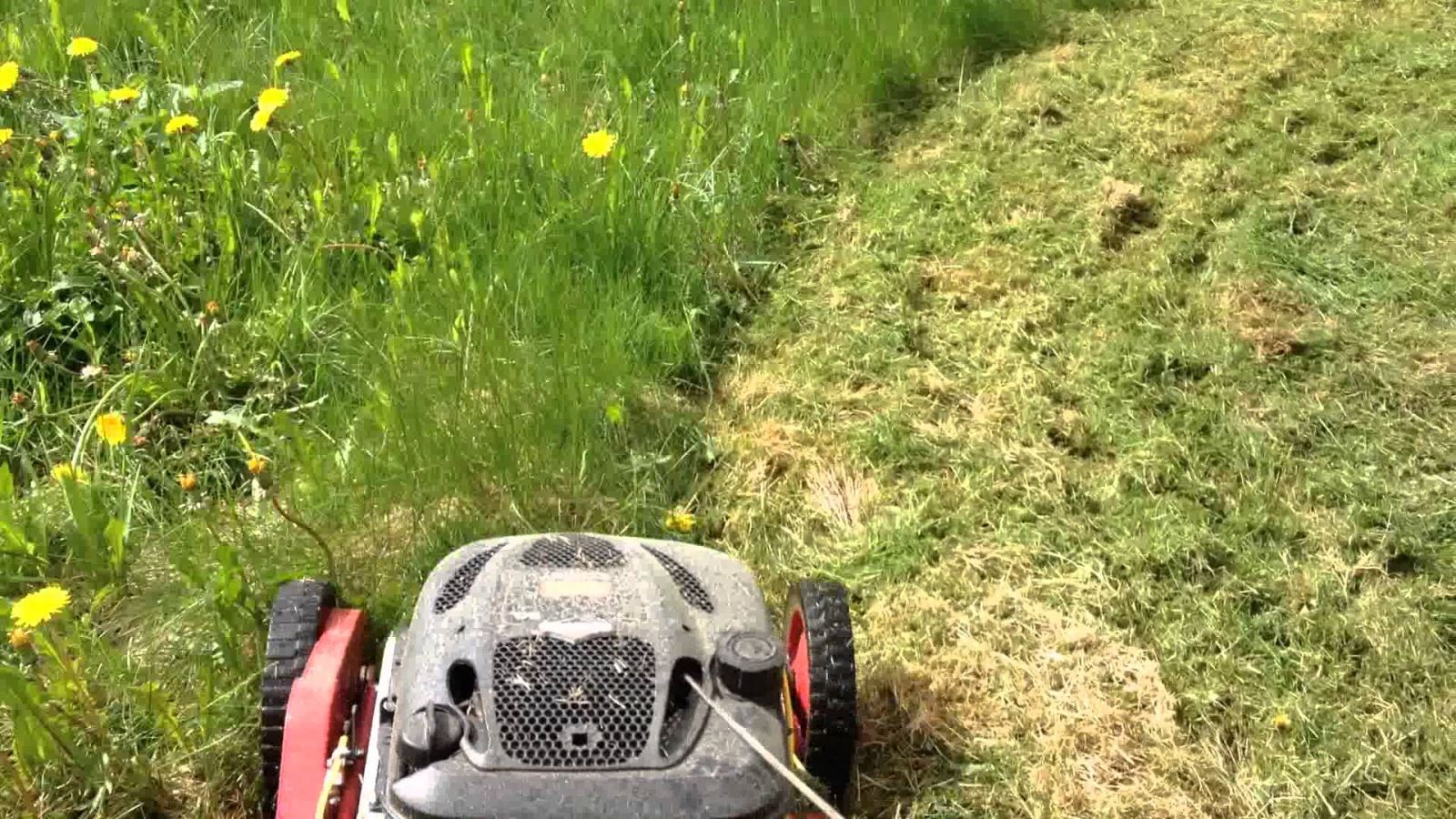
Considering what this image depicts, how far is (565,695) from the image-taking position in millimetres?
1431

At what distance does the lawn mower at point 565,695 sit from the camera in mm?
1376

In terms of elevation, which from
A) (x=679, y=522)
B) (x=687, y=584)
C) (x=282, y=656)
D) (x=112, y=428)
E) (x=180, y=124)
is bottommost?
(x=679, y=522)

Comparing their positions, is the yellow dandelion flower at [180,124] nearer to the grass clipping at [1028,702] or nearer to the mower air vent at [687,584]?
the mower air vent at [687,584]

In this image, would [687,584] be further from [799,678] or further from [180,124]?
[180,124]

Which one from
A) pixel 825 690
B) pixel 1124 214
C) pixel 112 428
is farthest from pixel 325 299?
pixel 1124 214

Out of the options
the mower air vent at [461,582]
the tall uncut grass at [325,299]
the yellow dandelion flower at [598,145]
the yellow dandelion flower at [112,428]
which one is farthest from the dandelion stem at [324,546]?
the yellow dandelion flower at [598,145]

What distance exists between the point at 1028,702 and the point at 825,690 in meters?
0.49

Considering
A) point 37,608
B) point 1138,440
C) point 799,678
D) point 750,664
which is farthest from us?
point 1138,440

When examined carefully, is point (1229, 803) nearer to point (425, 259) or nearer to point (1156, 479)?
point (1156, 479)

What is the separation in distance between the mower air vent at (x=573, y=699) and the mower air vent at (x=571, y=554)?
0.64 feet

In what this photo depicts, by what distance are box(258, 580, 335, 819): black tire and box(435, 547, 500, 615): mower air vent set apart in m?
0.29

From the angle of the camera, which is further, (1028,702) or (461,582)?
(1028,702)

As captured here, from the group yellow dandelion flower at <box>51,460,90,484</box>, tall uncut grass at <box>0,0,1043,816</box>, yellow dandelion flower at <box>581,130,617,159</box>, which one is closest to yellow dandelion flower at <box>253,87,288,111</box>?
tall uncut grass at <box>0,0,1043,816</box>

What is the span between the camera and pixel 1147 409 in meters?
2.60
